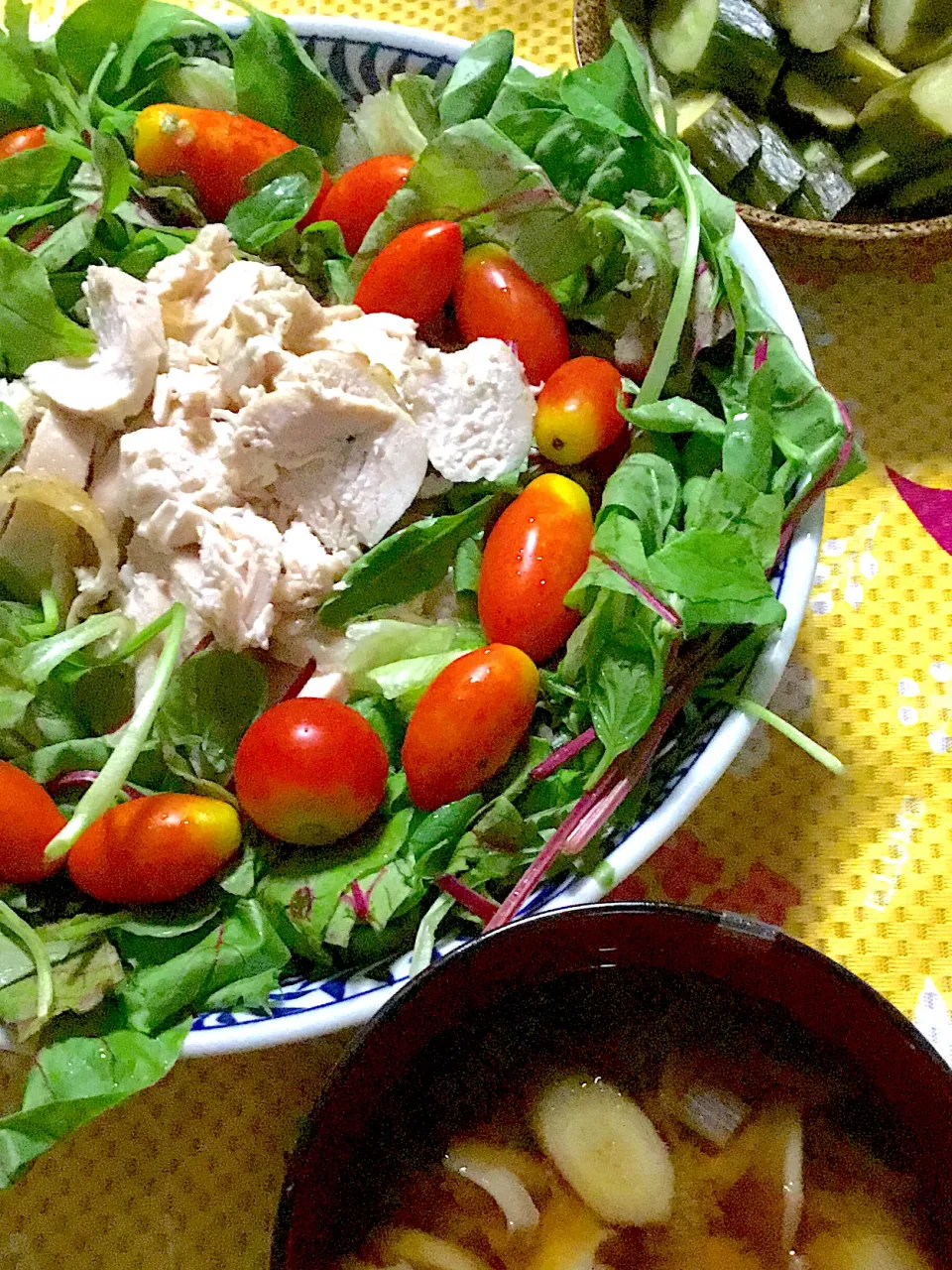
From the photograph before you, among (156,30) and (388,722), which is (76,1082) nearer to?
(388,722)

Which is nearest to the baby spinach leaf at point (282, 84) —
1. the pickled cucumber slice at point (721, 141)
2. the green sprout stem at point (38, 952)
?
the pickled cucumber slice at point (721, 141)

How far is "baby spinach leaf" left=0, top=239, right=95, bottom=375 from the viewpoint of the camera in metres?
1.04

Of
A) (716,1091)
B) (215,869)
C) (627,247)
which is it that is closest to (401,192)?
(627,247)

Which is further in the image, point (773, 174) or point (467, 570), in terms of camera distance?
point (773, 174)

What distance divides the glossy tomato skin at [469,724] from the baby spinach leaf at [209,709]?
164 millimetres

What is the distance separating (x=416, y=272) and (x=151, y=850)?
1.91 feet

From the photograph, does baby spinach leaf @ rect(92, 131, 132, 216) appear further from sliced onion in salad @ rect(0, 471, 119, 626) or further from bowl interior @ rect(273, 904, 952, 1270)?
bowl interior @ rect(273, 904, 952, 1270)

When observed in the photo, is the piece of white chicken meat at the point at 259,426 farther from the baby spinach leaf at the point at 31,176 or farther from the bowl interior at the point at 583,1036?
the bowl interior at the point at 583,1036

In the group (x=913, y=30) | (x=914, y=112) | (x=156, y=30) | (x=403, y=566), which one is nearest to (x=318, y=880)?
(x=403, y=566)

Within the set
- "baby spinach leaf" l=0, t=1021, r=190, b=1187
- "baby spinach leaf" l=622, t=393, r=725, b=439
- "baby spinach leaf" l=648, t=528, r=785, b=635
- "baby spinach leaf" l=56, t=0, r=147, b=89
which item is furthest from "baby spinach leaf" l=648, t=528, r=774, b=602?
"baby spinach leaf" l=56, t=0, r=147, b=89

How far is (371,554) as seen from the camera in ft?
3.34

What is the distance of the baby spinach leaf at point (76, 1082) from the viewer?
0.77 meters

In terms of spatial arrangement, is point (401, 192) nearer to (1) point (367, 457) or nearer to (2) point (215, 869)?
(1) point (367, 457)

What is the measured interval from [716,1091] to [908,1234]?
134 mm
